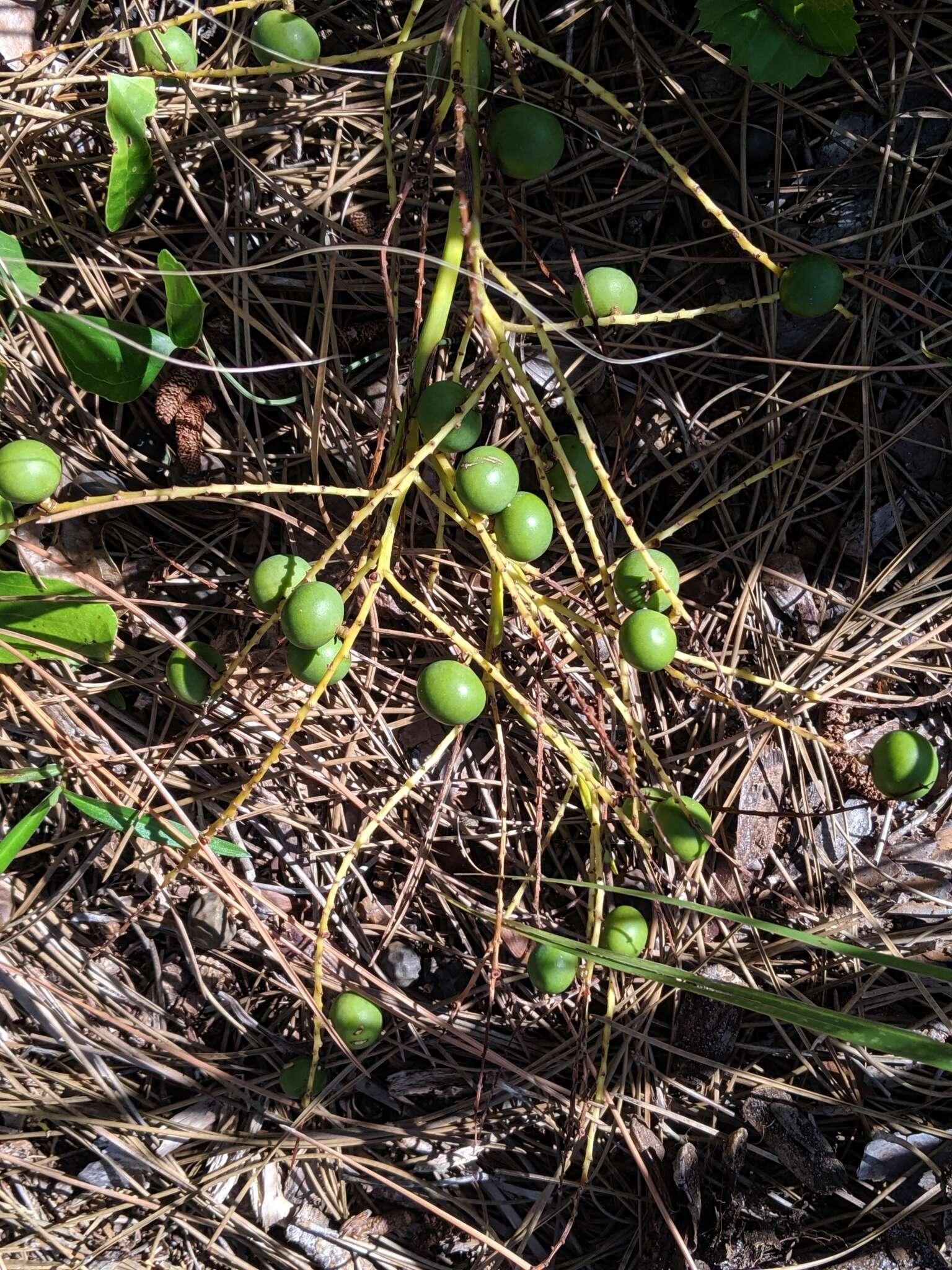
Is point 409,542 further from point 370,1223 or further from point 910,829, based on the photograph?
point 370,1223

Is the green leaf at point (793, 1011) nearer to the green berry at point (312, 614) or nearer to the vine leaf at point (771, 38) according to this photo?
the green berry at point (312, 614)

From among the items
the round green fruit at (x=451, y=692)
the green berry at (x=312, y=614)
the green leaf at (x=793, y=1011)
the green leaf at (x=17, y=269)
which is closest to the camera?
the green leaf at (x=793, y=1011)

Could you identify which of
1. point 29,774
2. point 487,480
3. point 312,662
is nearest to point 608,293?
point 487,480

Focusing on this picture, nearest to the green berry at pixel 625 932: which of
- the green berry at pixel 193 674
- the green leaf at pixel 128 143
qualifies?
the green berry at pixel 193 674

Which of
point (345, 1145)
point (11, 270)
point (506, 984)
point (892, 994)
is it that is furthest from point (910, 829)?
point (11, 270)

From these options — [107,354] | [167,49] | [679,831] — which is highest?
[167,49]

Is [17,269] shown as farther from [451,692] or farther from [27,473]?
[451,692]

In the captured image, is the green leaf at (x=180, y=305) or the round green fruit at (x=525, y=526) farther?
the green leaf at (x=180, y=305)
